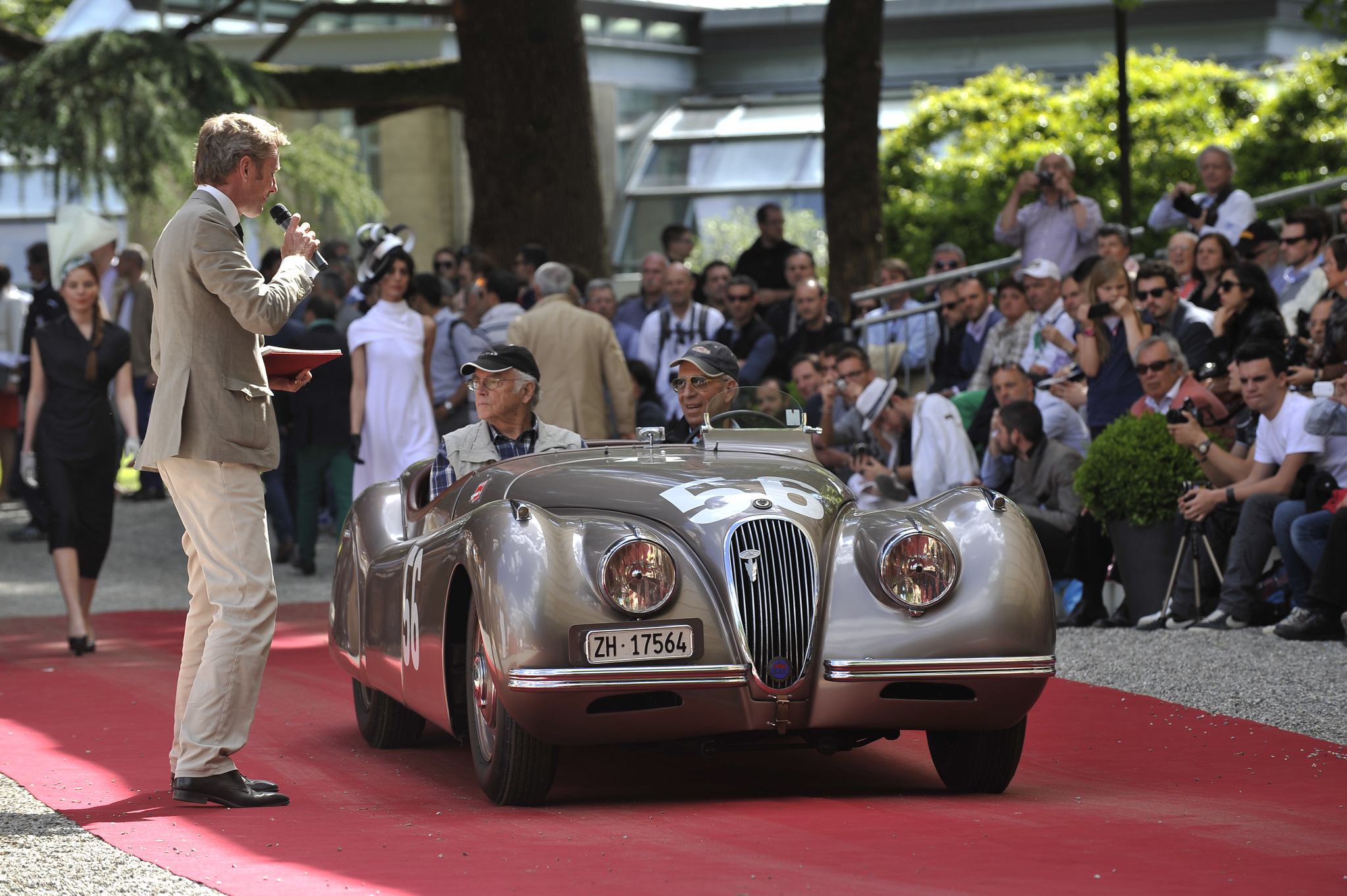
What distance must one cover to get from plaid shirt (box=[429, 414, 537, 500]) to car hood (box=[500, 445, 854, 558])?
78 cm

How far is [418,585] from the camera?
21.0 ft

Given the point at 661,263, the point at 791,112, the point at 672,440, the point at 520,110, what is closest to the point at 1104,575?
the point at 672,440

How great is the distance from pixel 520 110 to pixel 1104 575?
7818 millimetres

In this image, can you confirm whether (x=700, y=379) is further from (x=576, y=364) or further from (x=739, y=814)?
(x=576, y=364)

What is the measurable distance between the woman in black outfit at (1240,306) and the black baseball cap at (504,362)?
16.8 feet

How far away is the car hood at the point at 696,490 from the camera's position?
586 centimetres

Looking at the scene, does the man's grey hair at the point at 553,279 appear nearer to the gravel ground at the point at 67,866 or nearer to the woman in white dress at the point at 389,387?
the woman in white dress at the point at 389,387

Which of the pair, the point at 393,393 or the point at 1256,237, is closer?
the point at 393,393

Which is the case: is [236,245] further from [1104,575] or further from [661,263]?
[661,263]

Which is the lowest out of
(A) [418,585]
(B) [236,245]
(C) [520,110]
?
(A) [418,585]

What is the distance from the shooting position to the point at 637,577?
5.62 m

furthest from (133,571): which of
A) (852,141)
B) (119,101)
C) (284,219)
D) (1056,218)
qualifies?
(284,219)

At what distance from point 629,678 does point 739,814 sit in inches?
21.4

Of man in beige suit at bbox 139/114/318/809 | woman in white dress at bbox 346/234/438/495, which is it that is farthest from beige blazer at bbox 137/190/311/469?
woman in white dress at bbox 346/234/438/495
